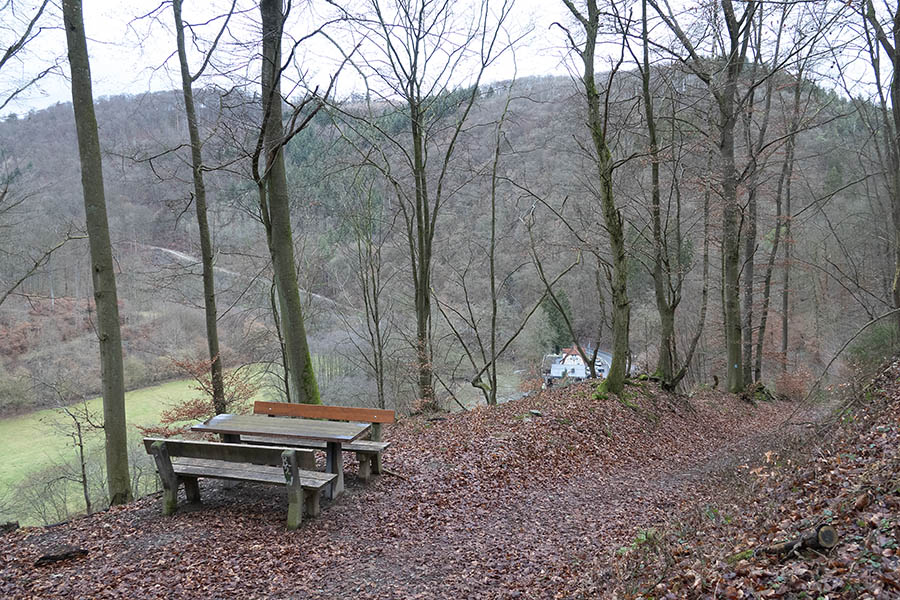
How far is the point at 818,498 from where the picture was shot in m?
3.62

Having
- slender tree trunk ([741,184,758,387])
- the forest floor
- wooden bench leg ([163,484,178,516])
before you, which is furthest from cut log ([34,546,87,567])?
slender tree trunk ([741,184,758,387])

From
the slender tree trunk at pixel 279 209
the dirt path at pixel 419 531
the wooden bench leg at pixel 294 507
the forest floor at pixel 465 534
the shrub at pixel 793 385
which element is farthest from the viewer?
the shrub at pixel 793 385

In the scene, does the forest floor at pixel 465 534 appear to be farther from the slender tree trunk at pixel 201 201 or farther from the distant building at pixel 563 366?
the distant building at pixel 563 366

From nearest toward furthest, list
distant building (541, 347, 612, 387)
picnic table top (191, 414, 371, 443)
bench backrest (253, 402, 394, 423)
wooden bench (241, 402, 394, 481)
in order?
picnic table top (191, 414, 371, 443) < wooden bench (241, 402, 394, 481) < bench backrest (253, 402, 394, 423) < distant building (541, 347, 612, 387)

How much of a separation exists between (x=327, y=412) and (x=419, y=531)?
6.54 ft

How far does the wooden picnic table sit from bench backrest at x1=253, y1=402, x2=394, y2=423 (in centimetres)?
29

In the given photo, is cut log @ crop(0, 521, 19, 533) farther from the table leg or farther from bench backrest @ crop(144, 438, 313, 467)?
the table leg

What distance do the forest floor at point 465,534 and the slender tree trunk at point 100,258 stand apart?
3.41 feet

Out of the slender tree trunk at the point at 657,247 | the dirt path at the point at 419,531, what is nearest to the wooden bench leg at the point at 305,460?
the dirt path at the point at 419,531

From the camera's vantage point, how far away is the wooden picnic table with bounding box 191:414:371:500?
5.39 metres

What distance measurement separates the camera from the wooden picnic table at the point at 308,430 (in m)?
5.39

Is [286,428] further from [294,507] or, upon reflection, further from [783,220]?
[783,220]

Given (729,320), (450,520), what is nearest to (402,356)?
(729,320)

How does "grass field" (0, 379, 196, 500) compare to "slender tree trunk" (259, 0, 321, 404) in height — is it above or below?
below
